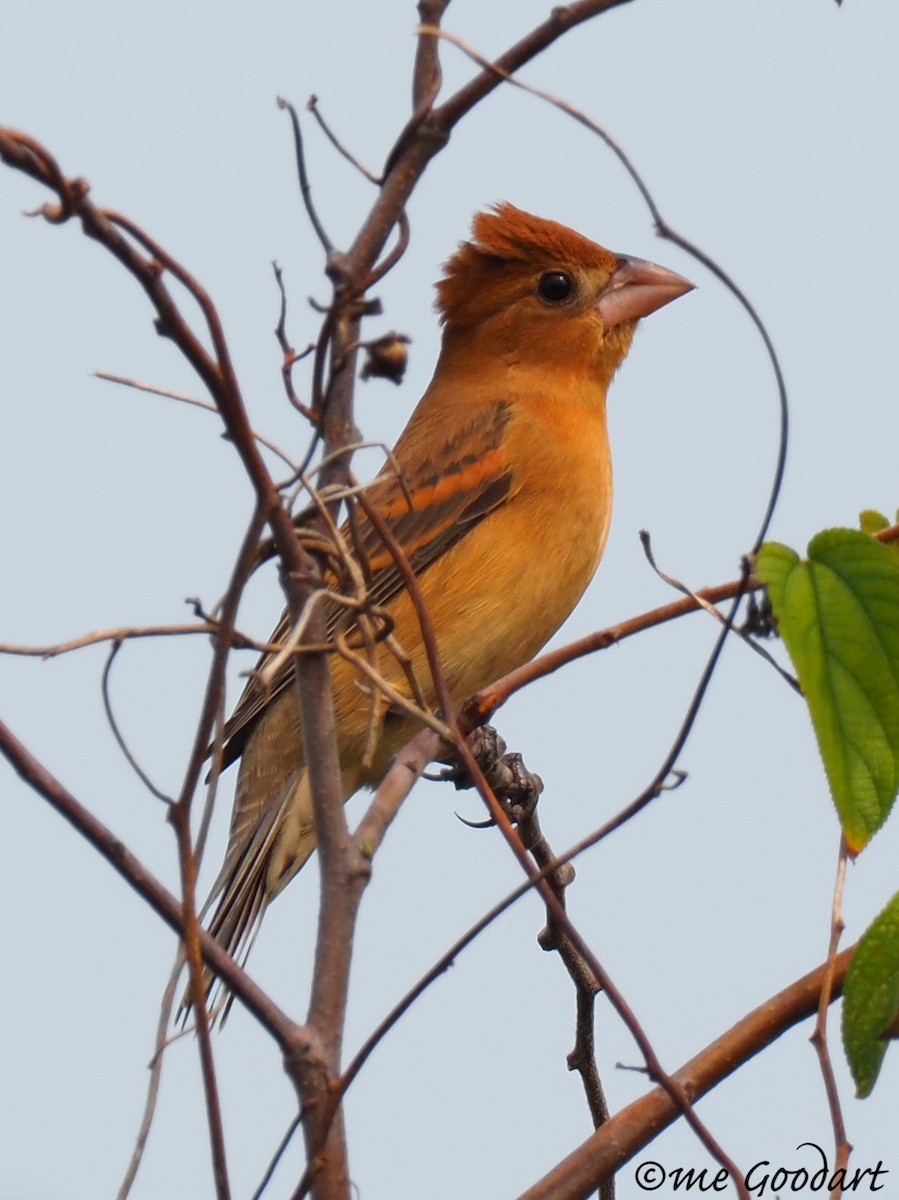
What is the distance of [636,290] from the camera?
579cm

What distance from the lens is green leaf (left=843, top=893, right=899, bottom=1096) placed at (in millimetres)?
2205

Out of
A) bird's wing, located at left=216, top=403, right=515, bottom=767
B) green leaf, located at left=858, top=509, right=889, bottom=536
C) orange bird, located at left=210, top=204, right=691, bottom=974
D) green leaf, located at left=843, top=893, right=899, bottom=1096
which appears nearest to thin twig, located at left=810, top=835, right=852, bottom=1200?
green leaf, located at left=843, top=893, right=899, bottom=1096

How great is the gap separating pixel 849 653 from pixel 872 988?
470 mm

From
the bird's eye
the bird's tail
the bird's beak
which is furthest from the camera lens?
the bird's eye

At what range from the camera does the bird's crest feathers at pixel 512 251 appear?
582cm

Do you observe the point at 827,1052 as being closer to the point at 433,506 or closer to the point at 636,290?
the point at 433,506

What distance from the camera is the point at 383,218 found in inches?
82.0

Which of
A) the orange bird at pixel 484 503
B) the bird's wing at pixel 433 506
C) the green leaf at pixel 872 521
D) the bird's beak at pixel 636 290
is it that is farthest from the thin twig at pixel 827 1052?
the bird's beak at pixel 636 290

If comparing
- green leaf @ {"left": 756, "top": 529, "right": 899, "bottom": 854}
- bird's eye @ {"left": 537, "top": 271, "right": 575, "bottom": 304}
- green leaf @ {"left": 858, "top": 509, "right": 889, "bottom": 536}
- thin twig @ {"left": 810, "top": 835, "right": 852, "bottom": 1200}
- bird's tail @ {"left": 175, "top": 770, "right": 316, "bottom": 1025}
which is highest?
bird's eye @ {"left": 537, "top": 271, "right": 575, "bottom": 304}

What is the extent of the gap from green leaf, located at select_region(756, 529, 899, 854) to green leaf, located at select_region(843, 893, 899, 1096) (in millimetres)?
122

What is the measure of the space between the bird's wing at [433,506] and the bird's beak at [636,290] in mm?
571

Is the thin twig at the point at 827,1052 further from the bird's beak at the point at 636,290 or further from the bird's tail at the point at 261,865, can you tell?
the bird's beak at the point at 636,290

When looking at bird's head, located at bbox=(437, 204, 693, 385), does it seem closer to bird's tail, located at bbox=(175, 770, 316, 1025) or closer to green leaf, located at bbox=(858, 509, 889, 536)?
bird's tail, located at bbox=(175, 770, 316, 1025)

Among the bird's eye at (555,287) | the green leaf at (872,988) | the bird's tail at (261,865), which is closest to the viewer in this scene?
the green leaf at (872,988)
